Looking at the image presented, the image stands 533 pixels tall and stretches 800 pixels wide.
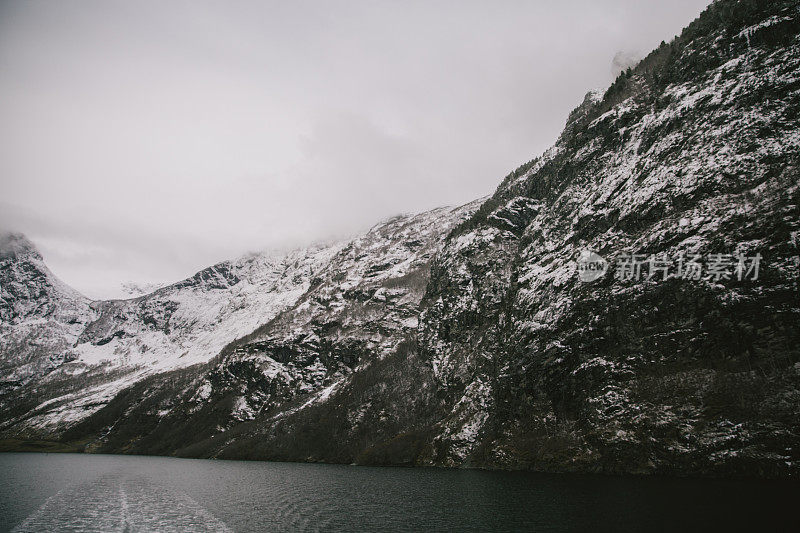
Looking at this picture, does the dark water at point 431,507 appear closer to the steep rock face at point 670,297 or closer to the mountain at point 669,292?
the mountain at point 669,292

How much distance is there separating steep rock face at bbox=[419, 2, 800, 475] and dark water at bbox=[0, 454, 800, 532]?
15.2 metres

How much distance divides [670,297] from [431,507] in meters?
74.4

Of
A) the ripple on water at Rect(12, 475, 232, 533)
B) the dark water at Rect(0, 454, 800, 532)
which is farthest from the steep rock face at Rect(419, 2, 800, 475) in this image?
the ripple on water at Rect(12, 475, 232, 533)

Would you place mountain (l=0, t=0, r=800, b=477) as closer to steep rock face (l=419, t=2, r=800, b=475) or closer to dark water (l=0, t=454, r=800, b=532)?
steep rock face (l=419, t=2, r=800, b=475)

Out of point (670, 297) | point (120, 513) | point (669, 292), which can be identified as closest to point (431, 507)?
point (120, 513)

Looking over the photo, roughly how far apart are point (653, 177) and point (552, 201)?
161 feet

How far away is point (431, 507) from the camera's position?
62.3 metres

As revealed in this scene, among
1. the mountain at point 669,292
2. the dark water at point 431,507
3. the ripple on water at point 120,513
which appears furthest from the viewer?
the mountain at point 669,292

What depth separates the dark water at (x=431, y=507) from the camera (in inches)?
1868

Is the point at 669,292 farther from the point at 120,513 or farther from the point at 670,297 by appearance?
the point at 120,513

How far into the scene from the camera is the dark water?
47.4 metres

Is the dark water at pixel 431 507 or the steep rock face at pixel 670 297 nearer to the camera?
the dark water at pixel 431 507

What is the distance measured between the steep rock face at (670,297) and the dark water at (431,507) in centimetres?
1517

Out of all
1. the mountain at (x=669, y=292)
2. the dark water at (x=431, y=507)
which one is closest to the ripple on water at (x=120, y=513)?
the dark water at (x=431, y=507)
